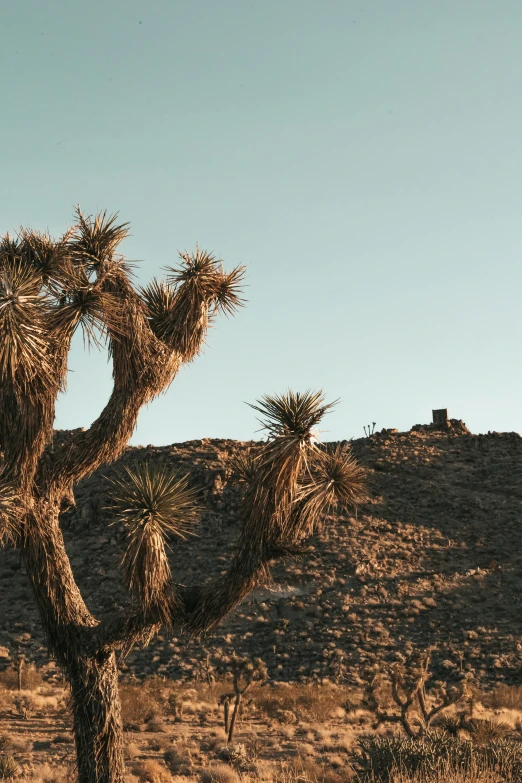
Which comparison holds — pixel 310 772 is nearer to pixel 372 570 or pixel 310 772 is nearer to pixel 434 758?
pixel 434 758

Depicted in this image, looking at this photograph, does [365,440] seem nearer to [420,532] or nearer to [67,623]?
[420,532]

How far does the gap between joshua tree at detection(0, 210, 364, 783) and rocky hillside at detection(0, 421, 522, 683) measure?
1412 cm

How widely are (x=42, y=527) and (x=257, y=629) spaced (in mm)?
19894

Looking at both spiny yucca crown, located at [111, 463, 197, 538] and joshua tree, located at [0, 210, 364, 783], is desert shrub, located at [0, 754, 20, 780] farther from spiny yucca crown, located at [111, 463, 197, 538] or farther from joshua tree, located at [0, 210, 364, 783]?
spiny yucca crown, located at [111, 463, 197, 538]

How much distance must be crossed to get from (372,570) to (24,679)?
14.1m

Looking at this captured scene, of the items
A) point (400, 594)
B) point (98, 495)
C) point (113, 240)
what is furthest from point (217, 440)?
point (113, 240)

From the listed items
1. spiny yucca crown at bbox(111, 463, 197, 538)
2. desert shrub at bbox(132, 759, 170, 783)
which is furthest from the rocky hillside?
spiny yucca crown at bbox(111, 463, 197, 538)

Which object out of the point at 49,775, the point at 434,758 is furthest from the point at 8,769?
the point at 434,758

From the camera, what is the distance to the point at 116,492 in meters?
10.6

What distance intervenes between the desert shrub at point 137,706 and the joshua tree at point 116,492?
27.7 ft

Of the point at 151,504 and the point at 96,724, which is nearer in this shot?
the point at 151,504

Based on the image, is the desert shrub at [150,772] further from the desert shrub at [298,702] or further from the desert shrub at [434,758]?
the desert shrub at [298,702]

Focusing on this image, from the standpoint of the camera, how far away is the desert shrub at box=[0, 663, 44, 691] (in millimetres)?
22703

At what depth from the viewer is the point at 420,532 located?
35.7 metres
